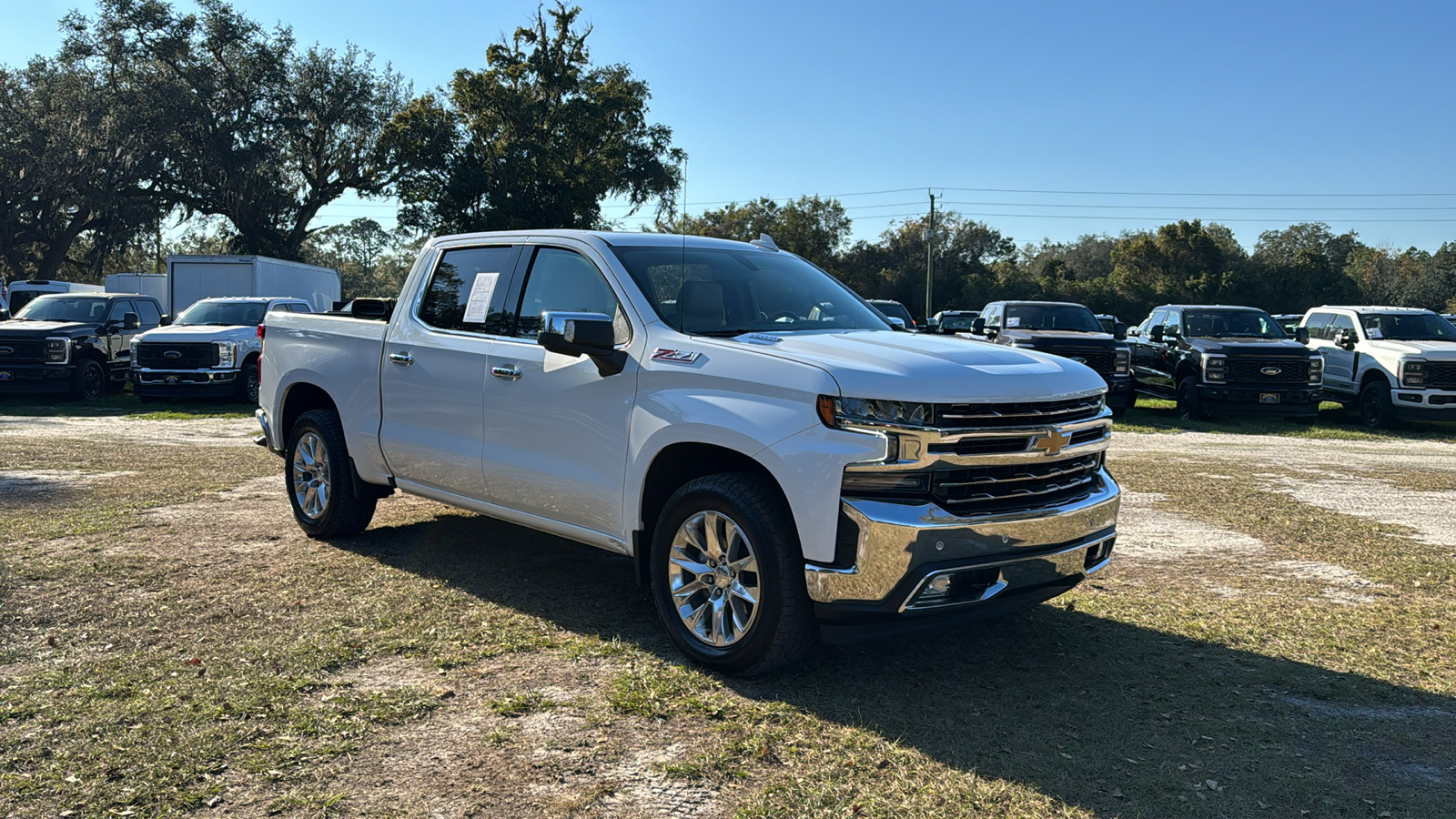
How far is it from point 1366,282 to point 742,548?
8215 cm

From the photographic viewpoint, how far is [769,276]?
5758 mm

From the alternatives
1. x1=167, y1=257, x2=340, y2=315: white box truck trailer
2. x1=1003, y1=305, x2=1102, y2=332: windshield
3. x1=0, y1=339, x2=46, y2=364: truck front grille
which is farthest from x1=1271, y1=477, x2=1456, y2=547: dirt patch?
x1=167, y1=257, x2=340, y2=315: white box truck trailer

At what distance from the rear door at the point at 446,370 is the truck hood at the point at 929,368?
1.69 m

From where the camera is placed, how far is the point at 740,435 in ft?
14.5

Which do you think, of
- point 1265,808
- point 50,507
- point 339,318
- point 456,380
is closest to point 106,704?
point 456,380

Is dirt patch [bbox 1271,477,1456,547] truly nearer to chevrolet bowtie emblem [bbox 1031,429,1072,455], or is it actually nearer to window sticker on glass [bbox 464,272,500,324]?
chevrolet bowtie emblem [bbox 1031,429,1072,455]

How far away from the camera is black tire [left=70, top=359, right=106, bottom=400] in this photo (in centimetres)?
1838

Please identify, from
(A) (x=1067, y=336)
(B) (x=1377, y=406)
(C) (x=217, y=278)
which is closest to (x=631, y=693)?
(A) (x=1067, y=336)

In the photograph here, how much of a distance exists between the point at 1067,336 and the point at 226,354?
13.6 meters

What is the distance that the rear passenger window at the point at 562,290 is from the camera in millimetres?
5336

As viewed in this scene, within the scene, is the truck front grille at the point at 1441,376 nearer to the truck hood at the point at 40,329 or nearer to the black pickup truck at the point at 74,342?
the black pickup truck at the point at 74,342

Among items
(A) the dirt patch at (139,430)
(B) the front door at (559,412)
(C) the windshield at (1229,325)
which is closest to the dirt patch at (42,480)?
(A) the dirt patch at (139,430)

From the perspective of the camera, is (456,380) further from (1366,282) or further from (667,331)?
(1366,282)

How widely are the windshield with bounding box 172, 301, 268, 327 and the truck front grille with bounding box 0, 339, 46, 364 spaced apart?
2111mm
